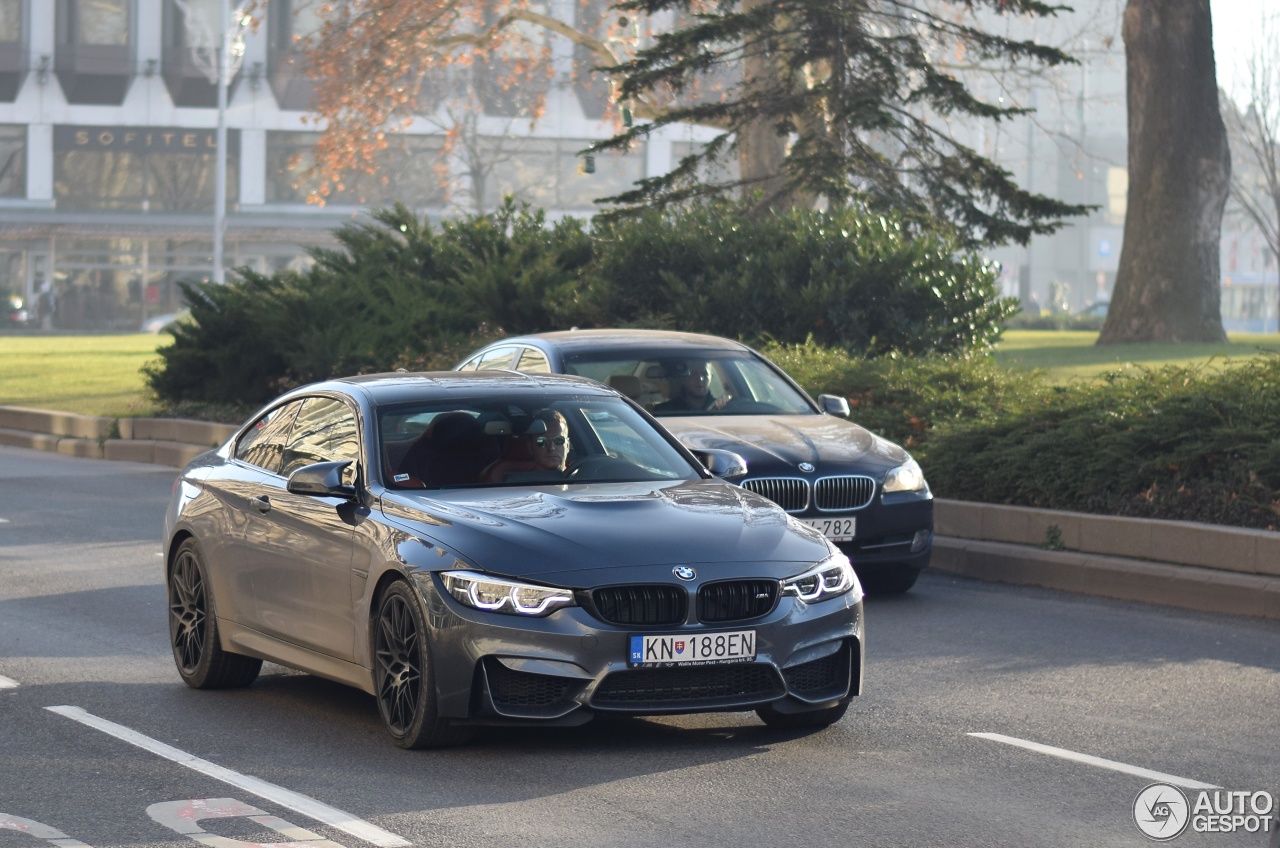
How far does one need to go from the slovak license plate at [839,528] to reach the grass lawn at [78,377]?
14.8 meters

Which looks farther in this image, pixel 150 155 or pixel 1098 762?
pixel 150 155

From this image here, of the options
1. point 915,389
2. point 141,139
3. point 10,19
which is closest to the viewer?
point 915,389

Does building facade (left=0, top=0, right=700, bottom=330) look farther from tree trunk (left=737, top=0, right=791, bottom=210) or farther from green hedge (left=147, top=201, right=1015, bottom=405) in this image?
green hedge (left=147, top=201, right=1015, bottom=405)

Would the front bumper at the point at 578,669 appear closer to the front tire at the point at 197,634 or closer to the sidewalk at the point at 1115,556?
the front tire at the point at 197,634

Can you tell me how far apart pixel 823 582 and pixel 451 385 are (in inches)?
76.4

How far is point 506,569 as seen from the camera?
23.0 ft

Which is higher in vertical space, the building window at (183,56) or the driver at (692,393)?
the building window at (183,56)

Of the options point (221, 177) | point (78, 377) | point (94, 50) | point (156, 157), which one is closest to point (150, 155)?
point (156, 157)

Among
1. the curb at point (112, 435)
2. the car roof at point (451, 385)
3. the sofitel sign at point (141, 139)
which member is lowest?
the curb at point (112, 435)

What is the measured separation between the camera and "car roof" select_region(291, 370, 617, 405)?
8.33m

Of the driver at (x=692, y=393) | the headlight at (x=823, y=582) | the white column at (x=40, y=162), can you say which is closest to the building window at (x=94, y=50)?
the white column at (x=40, y=162)

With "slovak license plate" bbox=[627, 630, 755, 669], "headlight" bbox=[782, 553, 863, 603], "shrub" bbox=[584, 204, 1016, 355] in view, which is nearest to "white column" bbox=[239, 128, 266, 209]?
"shrub" bbox=[584, 204, 1016, 355]

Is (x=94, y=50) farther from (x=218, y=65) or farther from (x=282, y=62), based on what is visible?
(x=282, y=62)

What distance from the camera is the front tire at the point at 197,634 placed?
28.6 ft
